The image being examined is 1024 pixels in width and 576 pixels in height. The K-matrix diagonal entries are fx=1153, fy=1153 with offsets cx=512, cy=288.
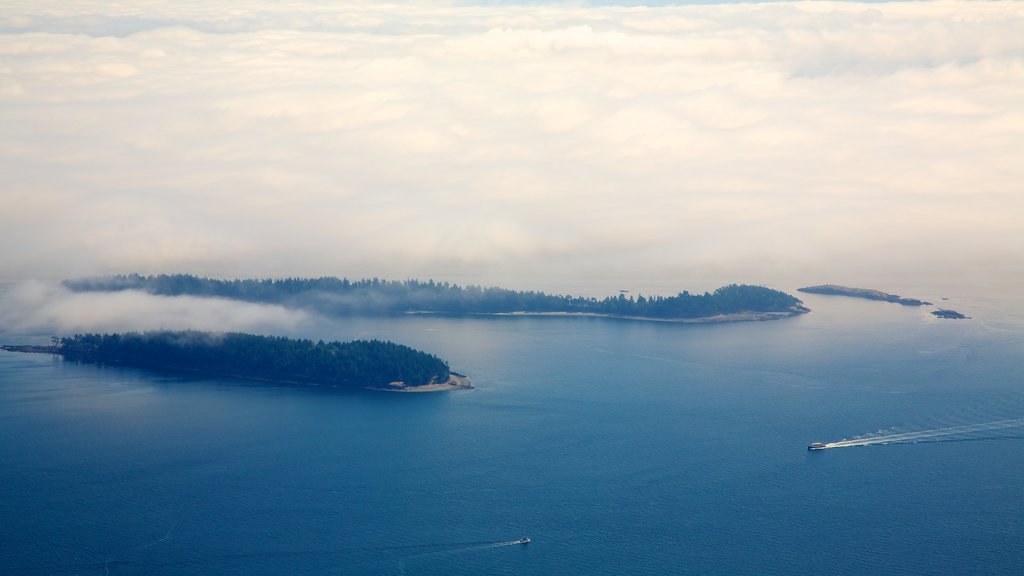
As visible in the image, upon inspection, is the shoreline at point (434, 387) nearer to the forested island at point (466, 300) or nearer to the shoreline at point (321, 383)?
the shoreline at point (321, 383)

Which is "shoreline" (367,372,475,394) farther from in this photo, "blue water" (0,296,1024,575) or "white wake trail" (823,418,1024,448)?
"white wake trail" (823,418,1024,448)

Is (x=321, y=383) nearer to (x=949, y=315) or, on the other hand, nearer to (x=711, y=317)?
(x=711, y=317)

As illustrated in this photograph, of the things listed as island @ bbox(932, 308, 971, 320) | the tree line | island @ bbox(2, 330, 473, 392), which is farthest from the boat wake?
island @ bbox(932, 308, 971, 320)

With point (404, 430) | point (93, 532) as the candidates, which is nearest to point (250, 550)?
point (93, 532)

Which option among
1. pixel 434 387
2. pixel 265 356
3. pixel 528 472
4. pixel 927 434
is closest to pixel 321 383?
pixel 265 356

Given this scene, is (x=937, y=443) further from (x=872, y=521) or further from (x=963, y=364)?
(x=963, y=364)

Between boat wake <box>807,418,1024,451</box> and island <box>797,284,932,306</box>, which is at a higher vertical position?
island <box>797,284,932,306</box>

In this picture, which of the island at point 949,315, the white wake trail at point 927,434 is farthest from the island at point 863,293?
the white wake trail at point 927,434
